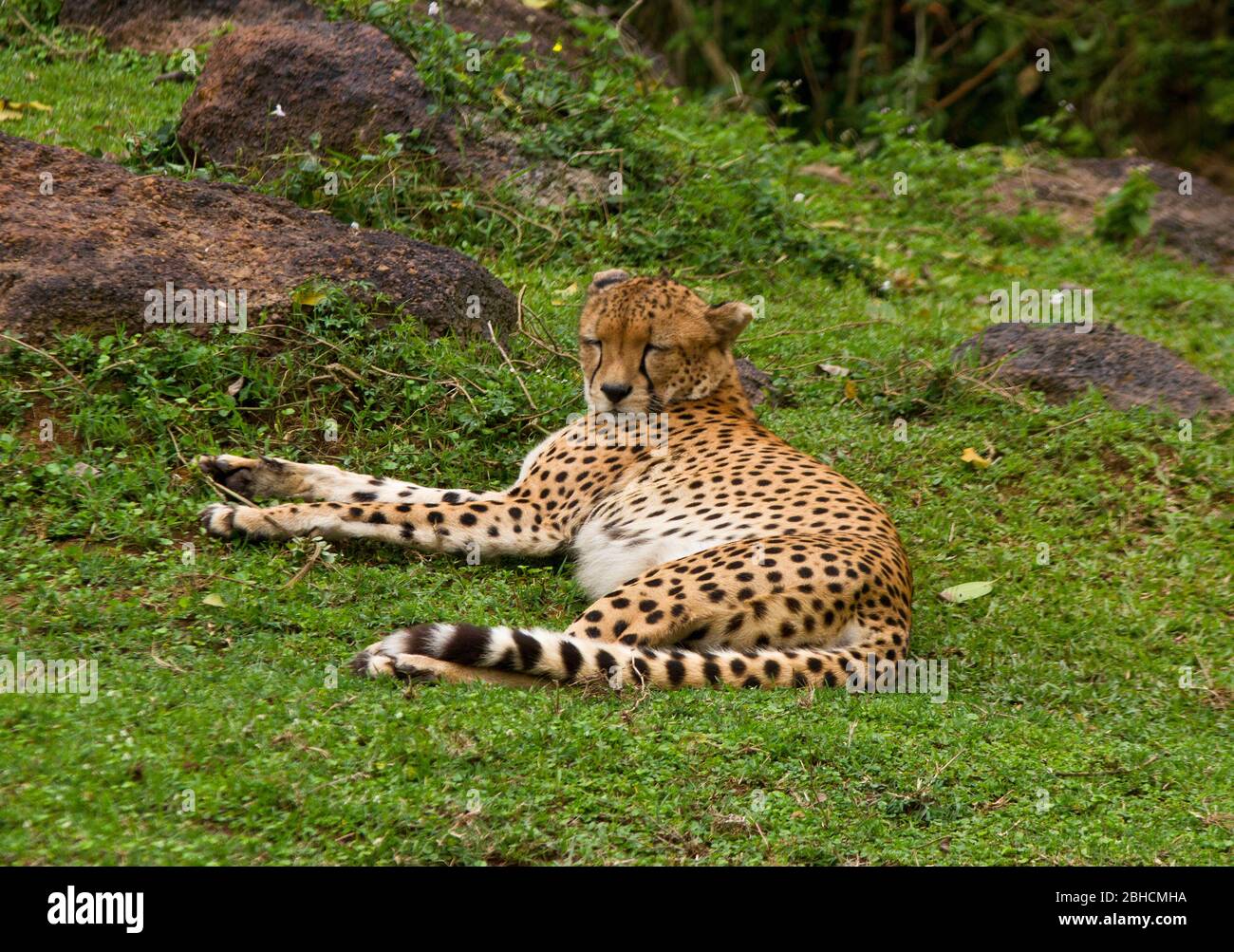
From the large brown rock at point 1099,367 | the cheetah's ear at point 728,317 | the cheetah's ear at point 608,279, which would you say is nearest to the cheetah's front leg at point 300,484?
the cheetah's ear at point 608,279

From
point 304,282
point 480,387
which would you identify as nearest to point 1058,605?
point 480,387

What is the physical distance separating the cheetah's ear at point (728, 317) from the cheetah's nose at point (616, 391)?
49cm

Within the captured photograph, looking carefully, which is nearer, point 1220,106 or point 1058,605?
point 1058,605

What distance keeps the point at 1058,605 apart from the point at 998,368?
2.09 meters

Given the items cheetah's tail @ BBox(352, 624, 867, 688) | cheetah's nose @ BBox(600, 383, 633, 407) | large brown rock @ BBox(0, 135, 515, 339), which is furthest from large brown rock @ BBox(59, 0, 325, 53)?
cheetah's tail @ BBox(352, 624, 867, 688)

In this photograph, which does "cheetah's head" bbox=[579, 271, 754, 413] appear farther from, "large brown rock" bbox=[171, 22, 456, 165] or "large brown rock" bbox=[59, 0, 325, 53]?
"large brown rock" bbox=[59, 0, 325, 53]

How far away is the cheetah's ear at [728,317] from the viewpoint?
6.20 m

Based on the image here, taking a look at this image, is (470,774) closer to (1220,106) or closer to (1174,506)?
(1174,506)

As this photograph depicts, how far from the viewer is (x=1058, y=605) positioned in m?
6.02

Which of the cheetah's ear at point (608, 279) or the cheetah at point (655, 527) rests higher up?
the cheetah's ear at point (608, 279)

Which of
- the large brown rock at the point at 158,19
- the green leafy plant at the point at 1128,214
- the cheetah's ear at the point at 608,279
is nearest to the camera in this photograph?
the cheetah's ear at the point at 608,279

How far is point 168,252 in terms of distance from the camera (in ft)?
20.8

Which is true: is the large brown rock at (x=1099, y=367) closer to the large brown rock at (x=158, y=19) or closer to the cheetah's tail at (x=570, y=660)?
the cheetah's tail at (x=570, y=660)

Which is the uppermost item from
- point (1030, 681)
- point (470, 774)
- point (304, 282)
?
point (304, 282)
